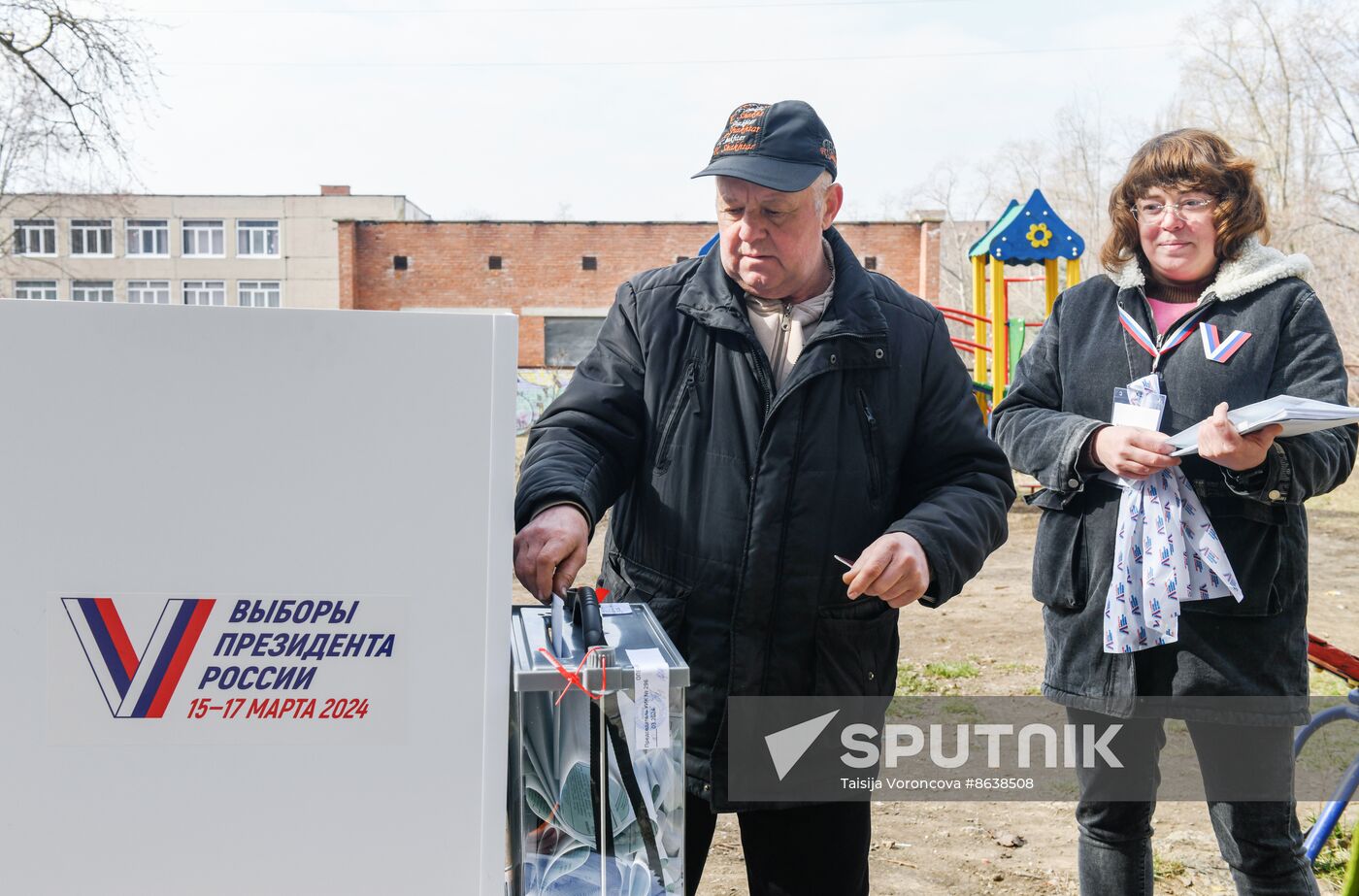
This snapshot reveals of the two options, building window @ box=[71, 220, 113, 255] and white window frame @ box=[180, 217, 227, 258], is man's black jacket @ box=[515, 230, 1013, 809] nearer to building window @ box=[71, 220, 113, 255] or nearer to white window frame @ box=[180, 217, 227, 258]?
white window frame @ box=[180, 217, 227, 258]

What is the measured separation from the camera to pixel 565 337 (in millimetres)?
Answer: 35906

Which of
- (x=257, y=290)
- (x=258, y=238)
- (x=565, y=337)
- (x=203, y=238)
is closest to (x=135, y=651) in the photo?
(x=565, y=337)

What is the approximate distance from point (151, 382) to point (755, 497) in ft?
3.57

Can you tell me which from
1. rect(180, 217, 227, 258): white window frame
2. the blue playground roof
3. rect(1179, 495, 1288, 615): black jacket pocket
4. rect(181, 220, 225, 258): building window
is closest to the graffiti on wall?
the blue playground roof

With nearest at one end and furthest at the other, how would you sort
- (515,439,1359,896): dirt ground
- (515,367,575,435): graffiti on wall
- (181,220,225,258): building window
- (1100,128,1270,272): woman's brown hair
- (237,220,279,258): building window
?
1. (1100,128,1270,272): woman's brown hair
2. (515,439,1359,896): dirt ground
3. (515,367,575,435): graffiti on wall
4. (237,220,279,258): building window
5. (181,220,225,258): building window

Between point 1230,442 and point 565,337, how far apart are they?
3428 centimetres

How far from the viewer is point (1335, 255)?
25.0m

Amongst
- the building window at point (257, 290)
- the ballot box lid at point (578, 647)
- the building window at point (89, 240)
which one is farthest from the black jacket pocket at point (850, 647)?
the building window at point (89, 240)

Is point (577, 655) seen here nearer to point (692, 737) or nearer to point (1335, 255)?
point (692, 737)

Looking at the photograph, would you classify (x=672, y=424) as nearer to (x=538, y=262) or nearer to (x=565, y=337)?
(x=565, y=337)

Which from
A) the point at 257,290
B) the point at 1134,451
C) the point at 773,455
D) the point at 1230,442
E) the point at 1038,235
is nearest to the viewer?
the point at 773,455

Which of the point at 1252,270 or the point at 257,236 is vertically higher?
the point at 257,236

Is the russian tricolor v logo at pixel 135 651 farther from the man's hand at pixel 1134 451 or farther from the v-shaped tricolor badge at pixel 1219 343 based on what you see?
the v-shaped tricolor badge at pixel 1219 343

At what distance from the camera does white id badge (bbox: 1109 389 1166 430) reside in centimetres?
240
